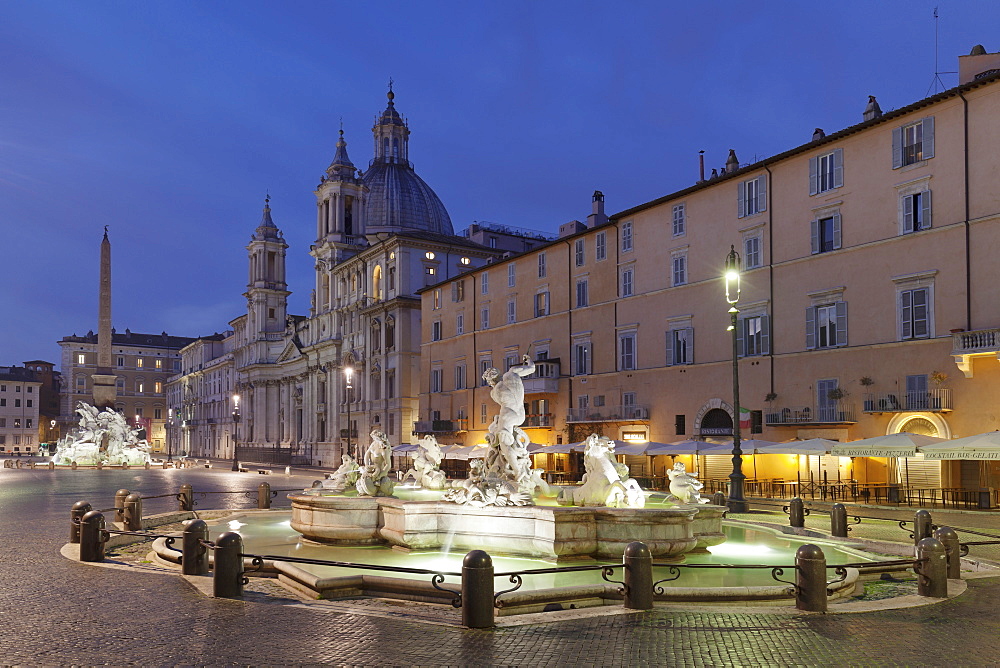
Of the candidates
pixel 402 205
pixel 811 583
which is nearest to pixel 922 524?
pixel 811 583

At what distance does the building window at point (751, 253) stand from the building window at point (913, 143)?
280 inches

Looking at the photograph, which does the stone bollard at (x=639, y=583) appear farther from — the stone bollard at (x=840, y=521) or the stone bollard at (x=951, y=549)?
the stone bollard at (x=840, y=521)

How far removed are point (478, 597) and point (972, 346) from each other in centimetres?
2455

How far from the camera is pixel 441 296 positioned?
64.2 meters

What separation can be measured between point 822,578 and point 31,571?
11494 mm

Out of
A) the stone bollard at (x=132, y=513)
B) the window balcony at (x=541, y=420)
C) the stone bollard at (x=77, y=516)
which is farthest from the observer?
the window balcony at (x=541, y=420)

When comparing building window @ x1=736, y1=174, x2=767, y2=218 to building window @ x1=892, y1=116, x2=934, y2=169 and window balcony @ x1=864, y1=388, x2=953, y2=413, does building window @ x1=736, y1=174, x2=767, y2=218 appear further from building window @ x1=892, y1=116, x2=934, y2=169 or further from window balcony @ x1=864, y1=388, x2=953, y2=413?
window balcony @ x1=864, y1=388, x2=953, y2=413

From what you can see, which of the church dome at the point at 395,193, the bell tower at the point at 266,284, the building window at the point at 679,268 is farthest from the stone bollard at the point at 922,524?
the bell tower at the point at 266,284

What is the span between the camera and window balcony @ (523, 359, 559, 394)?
4966 cm

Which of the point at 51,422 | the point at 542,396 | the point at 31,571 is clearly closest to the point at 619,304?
the point at 542,396

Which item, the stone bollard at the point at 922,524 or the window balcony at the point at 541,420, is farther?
the window balcony at the point at 541,420

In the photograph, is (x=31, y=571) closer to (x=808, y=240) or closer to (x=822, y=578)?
(x=822, y=578)

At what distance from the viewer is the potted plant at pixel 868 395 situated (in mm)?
32031

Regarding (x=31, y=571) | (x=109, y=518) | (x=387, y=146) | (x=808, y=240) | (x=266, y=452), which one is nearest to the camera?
(x=31, y=571)
